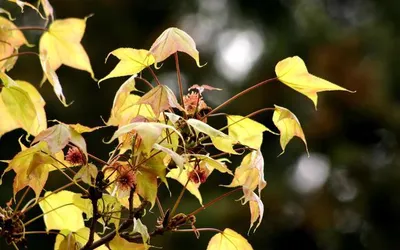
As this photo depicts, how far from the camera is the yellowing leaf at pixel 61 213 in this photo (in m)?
0.87

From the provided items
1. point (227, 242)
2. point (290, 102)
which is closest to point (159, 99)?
point (227, 242)

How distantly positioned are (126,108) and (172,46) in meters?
0.08

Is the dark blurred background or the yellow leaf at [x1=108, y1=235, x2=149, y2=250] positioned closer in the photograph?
the yellow leaf at [x1=108, y1=235, x2=149, y2=250]

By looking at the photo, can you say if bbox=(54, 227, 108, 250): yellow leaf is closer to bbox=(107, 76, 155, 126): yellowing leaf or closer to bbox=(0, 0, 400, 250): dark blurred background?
bbox=(107, 76, 155, 126): yellowing leaf

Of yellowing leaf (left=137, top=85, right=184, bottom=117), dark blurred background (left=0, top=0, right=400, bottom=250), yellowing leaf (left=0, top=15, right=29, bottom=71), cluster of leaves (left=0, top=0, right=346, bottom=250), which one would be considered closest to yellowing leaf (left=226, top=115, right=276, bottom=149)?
cluster of leaves (left=0, top=0, right=346, bottom=250)

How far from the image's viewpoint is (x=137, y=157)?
0.72 m

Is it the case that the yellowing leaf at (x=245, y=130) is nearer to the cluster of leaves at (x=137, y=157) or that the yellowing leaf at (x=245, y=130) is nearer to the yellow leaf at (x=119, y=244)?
the cluster of leaves at (x=137, y=157)

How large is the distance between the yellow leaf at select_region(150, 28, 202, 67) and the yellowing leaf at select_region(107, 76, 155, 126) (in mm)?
39

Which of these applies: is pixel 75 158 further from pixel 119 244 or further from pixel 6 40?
pixel 6 40

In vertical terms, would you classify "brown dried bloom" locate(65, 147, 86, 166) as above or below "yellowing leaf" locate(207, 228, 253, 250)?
above

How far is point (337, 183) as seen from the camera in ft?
13.4

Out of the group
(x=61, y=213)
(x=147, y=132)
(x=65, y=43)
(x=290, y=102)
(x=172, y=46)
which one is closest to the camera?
(x=147, y=132)

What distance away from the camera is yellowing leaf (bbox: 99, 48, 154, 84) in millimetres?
793

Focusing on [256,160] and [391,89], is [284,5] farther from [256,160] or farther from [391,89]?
[256,160]
